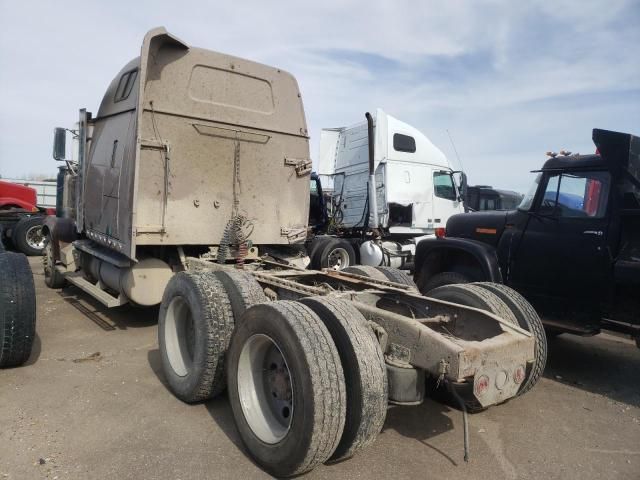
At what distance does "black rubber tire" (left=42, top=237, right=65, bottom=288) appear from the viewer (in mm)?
8234

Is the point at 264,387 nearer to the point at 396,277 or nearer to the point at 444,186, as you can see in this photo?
the point at 396,277

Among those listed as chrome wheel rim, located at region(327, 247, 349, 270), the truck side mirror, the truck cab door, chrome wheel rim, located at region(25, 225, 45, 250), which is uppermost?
the truck side mirror

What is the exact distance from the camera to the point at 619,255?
4637mm

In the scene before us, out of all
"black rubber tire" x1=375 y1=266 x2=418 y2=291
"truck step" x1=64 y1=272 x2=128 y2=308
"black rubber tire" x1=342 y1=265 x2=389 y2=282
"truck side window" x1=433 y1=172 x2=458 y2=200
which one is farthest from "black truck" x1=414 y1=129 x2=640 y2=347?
"truck side window" x1=433 y1=172 x2=458 y2=200

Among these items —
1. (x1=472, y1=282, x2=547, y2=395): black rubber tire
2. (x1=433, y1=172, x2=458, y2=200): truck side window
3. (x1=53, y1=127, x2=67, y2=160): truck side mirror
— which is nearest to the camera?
(x1=472, y1=282, x2=547, y2=395): black rubber tire

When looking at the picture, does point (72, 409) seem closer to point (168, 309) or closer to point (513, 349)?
point (168, 309)

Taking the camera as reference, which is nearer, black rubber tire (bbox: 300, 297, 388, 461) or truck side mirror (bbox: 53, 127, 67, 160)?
black rubber tire (bbox: 300, 297, 388, 461)

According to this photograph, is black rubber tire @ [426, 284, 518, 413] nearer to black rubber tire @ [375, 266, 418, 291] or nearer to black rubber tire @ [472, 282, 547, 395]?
black rubber tire @ [472, 282, 547, 395]

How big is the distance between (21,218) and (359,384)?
14135mm

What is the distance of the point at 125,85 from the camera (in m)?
6.00

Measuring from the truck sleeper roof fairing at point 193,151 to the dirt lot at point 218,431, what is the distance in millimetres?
1642

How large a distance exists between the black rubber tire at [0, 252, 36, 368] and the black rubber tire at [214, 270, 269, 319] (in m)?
1.84

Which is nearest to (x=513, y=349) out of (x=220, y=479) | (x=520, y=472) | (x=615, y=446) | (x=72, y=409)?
(x=520, y=472)

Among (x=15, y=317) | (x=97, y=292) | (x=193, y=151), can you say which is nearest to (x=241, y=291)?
(x=15, y=317)
